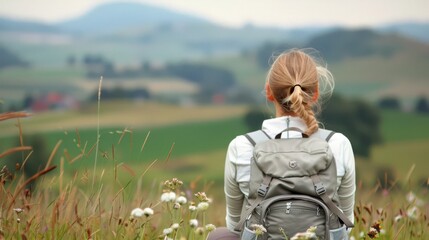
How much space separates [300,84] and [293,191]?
49 centimetres

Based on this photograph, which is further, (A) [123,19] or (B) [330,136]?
(A) [123,19]

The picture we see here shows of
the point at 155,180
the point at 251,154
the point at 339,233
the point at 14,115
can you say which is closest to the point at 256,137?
the point at 251,154

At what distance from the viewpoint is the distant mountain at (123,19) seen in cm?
16150

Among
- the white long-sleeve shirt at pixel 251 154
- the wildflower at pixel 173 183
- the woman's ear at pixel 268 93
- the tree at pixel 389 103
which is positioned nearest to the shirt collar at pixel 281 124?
the white long-sleeve shirt at pixel 251 154

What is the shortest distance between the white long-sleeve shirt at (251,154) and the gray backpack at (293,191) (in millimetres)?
96

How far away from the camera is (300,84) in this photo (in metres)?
3.42

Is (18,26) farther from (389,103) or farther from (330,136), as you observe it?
(330,136)

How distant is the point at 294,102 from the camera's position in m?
3.35

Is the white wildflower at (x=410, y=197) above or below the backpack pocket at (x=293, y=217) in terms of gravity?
below

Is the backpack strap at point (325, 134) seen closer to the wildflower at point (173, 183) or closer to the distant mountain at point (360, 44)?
the wildflower at point (173, 183)

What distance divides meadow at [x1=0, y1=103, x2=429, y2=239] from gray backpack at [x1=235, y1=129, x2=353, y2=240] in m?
0.30

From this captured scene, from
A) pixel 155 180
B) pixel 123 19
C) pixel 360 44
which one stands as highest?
pixel 155 180

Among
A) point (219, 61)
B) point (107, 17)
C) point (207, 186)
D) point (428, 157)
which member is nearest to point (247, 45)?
point (219, 61)

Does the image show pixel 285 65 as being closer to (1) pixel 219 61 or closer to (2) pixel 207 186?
(2) pixel 207 186
